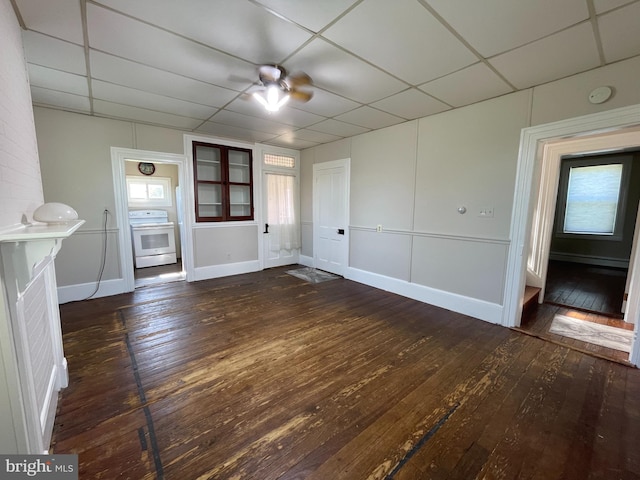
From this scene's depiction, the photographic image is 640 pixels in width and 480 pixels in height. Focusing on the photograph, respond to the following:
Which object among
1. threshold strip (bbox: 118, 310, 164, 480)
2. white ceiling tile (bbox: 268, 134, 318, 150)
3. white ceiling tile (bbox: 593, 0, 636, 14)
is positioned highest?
white ceiling tile (bbox: 268, 134, 318, 150)

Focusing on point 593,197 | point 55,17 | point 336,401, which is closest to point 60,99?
point 55,17

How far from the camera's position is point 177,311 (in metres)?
3.46

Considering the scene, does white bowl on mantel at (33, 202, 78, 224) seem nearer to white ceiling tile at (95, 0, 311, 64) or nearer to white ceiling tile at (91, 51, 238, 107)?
white ceiling tile at (95, 0, 311, 64)

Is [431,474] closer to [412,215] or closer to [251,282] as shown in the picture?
[412,215]

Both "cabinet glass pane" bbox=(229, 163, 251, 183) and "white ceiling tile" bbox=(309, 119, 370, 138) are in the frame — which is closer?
"white ceiling tile" bbox=(309, 119, 370, 138)

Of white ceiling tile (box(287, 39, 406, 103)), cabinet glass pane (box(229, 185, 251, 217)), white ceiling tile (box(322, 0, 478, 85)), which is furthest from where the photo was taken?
cabinet glass pane (box(229, 185, 251, 217))

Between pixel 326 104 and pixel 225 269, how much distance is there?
11.8 feet

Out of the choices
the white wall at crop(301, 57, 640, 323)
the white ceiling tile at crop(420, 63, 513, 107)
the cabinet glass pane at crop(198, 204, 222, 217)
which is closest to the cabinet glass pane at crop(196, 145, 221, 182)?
the cabinet glass pane at crop(198, 204, 222, 217)

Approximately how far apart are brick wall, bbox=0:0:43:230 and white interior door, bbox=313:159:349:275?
3978 mm

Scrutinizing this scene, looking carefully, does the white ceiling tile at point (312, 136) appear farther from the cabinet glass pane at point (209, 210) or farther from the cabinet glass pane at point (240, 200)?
the cabinet glass pane at point (209, 210)

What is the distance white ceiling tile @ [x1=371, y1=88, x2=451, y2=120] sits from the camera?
2.95 m

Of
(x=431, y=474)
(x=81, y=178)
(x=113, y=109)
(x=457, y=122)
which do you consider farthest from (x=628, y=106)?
(x=81, y=178)

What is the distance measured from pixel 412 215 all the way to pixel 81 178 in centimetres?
484

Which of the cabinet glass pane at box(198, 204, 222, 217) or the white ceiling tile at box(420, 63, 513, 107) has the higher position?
the white ceiling tile at box(420, 63, 513, 107)
